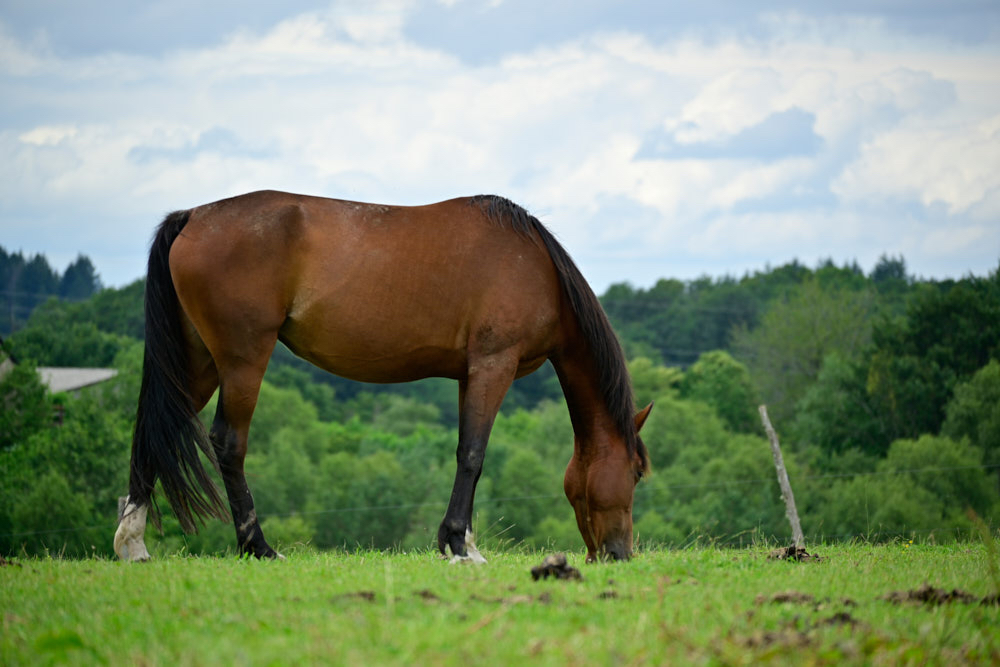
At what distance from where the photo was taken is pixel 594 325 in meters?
7.47

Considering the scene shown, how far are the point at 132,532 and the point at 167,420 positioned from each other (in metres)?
0.88

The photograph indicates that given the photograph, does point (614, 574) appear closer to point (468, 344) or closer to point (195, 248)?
point (468, 344)

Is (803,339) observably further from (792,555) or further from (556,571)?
(556,571)

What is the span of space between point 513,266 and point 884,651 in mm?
4328

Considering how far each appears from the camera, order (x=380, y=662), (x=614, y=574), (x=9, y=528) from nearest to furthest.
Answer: (x=380, y=662) → (x=614, y=574) → (x=9, y=528)

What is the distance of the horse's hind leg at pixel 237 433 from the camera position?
7098 millimetres

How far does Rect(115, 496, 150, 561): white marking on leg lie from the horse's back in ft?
4.67

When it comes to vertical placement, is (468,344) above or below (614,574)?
above

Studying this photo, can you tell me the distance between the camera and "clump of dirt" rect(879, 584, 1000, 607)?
188 inches

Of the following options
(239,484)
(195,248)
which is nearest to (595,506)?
(239,484)

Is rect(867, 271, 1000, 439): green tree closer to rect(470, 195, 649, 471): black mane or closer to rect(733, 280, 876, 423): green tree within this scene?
rect(733, 280, 876, 423): green tree

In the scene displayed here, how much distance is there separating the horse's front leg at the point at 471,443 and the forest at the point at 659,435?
3434mm

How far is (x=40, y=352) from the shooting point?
68.6 metres

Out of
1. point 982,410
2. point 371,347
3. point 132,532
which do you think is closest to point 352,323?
point 371,347
